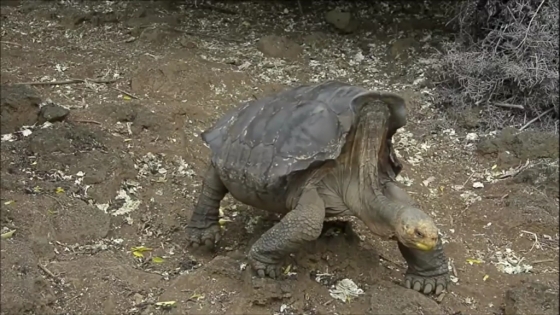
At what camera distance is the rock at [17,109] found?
14.5 feet

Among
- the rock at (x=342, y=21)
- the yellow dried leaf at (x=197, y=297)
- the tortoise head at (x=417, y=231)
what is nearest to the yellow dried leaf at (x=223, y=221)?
the yellow dried leaf at (x=197, y=297)

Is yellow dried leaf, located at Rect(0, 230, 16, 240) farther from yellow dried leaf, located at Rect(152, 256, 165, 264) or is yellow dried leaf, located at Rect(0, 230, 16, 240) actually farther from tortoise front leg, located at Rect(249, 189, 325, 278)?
tortoise front leg, located at Rect(249, 189, 325, 278)

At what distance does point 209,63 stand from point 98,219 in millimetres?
2132

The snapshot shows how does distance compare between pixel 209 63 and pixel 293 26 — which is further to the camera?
pixel 293 26

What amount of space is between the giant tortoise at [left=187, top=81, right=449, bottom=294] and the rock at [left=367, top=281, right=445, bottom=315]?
0.12m

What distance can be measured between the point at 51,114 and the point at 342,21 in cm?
271

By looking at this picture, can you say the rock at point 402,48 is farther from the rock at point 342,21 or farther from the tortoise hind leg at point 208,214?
the tortoise hind leg at point 208,214

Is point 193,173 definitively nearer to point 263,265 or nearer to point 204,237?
point 204,237

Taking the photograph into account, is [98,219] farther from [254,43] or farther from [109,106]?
[254,43]

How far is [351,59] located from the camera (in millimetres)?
5945

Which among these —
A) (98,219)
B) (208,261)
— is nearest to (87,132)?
(98,219)

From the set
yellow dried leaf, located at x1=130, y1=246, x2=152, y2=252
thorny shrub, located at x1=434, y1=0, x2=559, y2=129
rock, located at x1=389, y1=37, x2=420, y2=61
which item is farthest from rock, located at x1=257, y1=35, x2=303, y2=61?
yellow dried leaf, located at x1=130, y1=246, x2=152, y2=252

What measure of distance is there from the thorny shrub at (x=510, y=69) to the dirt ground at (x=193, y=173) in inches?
8.0

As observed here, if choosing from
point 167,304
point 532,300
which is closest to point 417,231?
point 532,300
